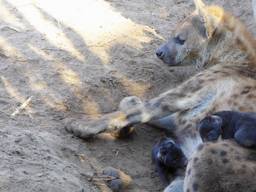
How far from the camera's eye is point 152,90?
4047 millimetres

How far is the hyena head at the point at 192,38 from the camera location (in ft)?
13.0

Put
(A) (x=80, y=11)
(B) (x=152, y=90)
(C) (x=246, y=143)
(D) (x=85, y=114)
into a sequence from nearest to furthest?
1. (C) (x=246, y=143)
2. (D) (x=85, y=114)
3. (B) (x=152, y=90)
4. (A) (x=80, y=11)

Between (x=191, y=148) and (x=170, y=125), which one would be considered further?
(x=170, y=125)

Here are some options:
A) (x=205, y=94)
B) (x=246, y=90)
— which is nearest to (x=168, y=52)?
(x=205, y=94)

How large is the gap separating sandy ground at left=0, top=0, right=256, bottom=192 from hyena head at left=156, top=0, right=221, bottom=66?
0.54ft

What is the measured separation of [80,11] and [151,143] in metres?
1.36

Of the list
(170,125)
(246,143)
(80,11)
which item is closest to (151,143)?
(170,125)

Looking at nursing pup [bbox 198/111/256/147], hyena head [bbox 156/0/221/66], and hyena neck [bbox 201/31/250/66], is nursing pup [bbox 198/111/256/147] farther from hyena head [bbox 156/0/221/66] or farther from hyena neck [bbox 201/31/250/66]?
hyena head [bbox 156/0/221/66]

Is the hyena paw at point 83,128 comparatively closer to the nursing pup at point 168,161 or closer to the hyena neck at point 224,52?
the nursing pup at point 168,161

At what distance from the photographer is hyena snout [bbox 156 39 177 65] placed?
4062mm

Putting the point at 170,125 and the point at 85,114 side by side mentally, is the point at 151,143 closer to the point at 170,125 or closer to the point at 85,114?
the point at 170,125

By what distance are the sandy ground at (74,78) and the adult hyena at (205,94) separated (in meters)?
0.17

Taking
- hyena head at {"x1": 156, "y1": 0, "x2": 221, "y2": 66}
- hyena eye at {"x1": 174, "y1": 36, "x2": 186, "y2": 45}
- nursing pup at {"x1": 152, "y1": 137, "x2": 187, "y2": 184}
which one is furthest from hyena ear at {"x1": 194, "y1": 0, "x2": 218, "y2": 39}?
nursing pup at {"x1": 152, "y1": 137, "x2": 187, "y2": 184}

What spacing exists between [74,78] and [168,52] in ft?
2.01
